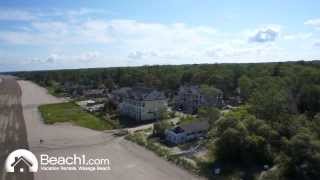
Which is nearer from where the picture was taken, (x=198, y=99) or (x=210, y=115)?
(x=210, y=115)

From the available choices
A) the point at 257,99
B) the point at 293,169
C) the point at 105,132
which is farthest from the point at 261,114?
the point at 105,132

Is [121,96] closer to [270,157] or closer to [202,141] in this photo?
[202,141]

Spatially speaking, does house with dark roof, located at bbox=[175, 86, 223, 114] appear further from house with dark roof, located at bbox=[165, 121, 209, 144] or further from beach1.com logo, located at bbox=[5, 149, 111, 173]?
beach1.com logo, located at bbox=[5, 149, 111, 173]

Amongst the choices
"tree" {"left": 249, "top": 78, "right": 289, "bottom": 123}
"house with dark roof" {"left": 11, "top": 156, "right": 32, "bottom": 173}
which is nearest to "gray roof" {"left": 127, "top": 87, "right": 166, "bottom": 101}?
"tree" {"left": 249, "top": 78, "right": 289, "bottom": 123}

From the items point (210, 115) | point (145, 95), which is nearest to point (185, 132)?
point (210, 115)

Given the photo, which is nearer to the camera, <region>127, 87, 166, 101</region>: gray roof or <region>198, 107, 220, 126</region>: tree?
<region>198, 107, 220, 126</region>: tree

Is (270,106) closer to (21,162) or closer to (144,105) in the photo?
(144,105)
